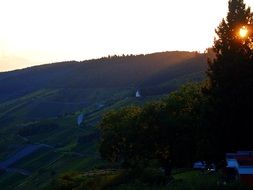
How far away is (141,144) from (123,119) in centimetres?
832

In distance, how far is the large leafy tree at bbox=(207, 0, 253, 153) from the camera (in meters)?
46.3

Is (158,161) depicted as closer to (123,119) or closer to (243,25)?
(123,119)

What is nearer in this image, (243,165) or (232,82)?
(243,165)

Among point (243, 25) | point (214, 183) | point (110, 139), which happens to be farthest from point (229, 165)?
point (110, 139)

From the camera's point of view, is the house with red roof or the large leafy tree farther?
the large leafy tree

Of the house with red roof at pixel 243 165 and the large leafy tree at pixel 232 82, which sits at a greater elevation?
the large leafy tree at pixel 232 82

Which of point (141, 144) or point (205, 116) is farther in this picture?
point (141, 144)

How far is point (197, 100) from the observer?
64.8 meters

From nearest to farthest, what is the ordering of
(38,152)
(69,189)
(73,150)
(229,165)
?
1. (229,165)
2. (69,189)
3. (73,150)
4. (38,152)

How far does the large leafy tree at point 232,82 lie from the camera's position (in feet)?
152

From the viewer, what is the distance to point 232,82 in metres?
47.2

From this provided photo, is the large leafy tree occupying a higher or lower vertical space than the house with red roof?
higher

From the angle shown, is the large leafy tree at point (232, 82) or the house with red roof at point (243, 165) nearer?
the house with red roof at point (243, 165)

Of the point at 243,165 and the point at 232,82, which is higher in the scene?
the point at 232,82
